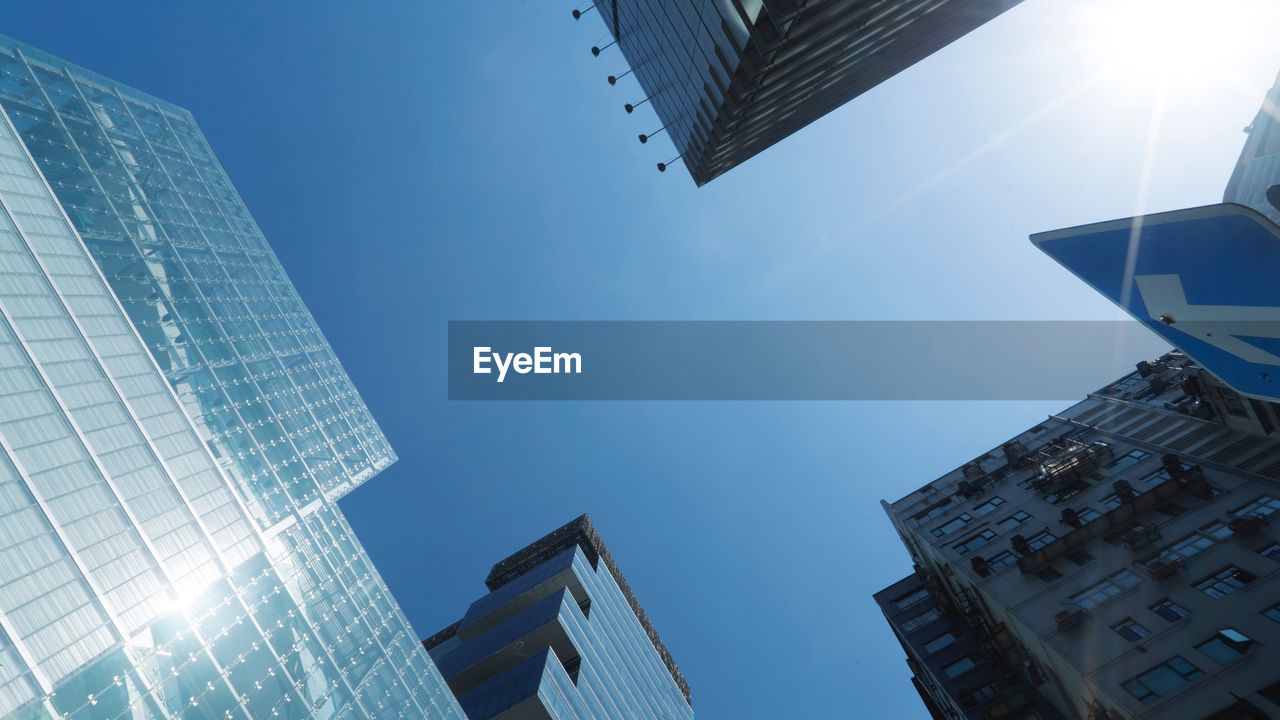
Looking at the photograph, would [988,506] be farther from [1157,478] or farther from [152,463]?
[152,463]

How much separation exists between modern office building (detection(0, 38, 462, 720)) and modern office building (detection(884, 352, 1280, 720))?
2993 cm

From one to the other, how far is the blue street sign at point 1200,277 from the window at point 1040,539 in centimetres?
2093

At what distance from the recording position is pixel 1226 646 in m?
18.4

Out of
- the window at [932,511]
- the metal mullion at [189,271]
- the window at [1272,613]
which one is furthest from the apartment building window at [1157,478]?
the metal mullion at [189,271]

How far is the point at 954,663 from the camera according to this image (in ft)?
94.5

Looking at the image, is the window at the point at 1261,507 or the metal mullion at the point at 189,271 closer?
the window at the point at 1261,507

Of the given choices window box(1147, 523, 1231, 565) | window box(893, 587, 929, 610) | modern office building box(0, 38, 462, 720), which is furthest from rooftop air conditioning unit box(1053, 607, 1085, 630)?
modern office building box(0, 38, 462, 720)

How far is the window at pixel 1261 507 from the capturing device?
2144 cm

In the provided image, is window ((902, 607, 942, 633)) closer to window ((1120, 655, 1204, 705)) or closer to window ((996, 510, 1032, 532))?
window ((996, 510, 1032, 532))

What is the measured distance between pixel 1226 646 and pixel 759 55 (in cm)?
2321

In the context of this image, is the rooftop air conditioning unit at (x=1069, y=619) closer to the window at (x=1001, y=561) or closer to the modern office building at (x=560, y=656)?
the window at (x=1001, y=561)

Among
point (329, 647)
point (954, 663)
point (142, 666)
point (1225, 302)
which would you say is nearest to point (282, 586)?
point (329, 647)

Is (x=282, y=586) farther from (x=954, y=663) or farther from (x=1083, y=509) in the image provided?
(x=1083, y=509)

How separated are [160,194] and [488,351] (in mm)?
30638
